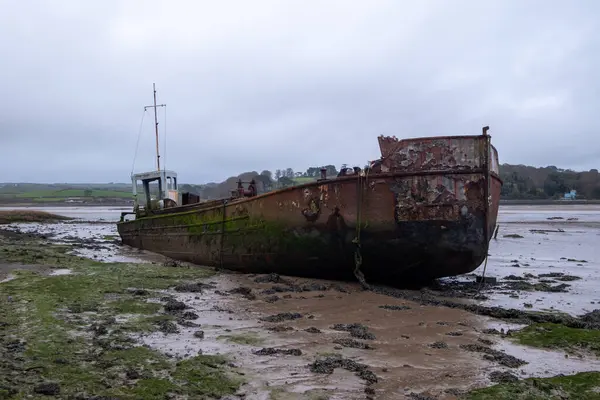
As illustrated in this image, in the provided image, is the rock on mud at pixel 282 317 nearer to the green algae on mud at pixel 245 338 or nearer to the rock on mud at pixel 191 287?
the green algae on mud at pixel 245 338

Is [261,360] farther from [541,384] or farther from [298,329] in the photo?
[541,384]

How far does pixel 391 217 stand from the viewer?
8.62m

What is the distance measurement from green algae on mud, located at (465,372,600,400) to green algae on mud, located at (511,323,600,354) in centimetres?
111

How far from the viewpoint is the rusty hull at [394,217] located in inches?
329

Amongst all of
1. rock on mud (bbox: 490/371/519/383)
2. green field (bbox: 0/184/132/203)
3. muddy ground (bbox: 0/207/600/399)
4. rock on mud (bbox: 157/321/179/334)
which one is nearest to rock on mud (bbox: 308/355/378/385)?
muddy ground (bbox: 0/207/600/399)

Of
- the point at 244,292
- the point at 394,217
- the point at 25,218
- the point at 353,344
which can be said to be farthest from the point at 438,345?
the point at 25,218

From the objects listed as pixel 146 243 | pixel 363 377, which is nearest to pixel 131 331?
pixel 363 377

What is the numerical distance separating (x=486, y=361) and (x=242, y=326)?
9.64 ft

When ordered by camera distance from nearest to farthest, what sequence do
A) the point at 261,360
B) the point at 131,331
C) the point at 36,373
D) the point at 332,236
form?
the point at 36,373, the point at 261,360, the point at 131,331, the point at 332,236

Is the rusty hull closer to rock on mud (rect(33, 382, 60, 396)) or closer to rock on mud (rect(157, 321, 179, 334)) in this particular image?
rock on mud (rect(157, 321, 179, 334))

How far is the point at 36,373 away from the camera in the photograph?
406 centimetres

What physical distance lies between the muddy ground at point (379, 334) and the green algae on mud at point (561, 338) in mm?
12

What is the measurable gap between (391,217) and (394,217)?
5 centimetres

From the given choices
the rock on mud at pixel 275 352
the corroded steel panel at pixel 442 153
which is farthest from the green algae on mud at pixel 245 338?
the corroded steel panel at pixel 442 153
